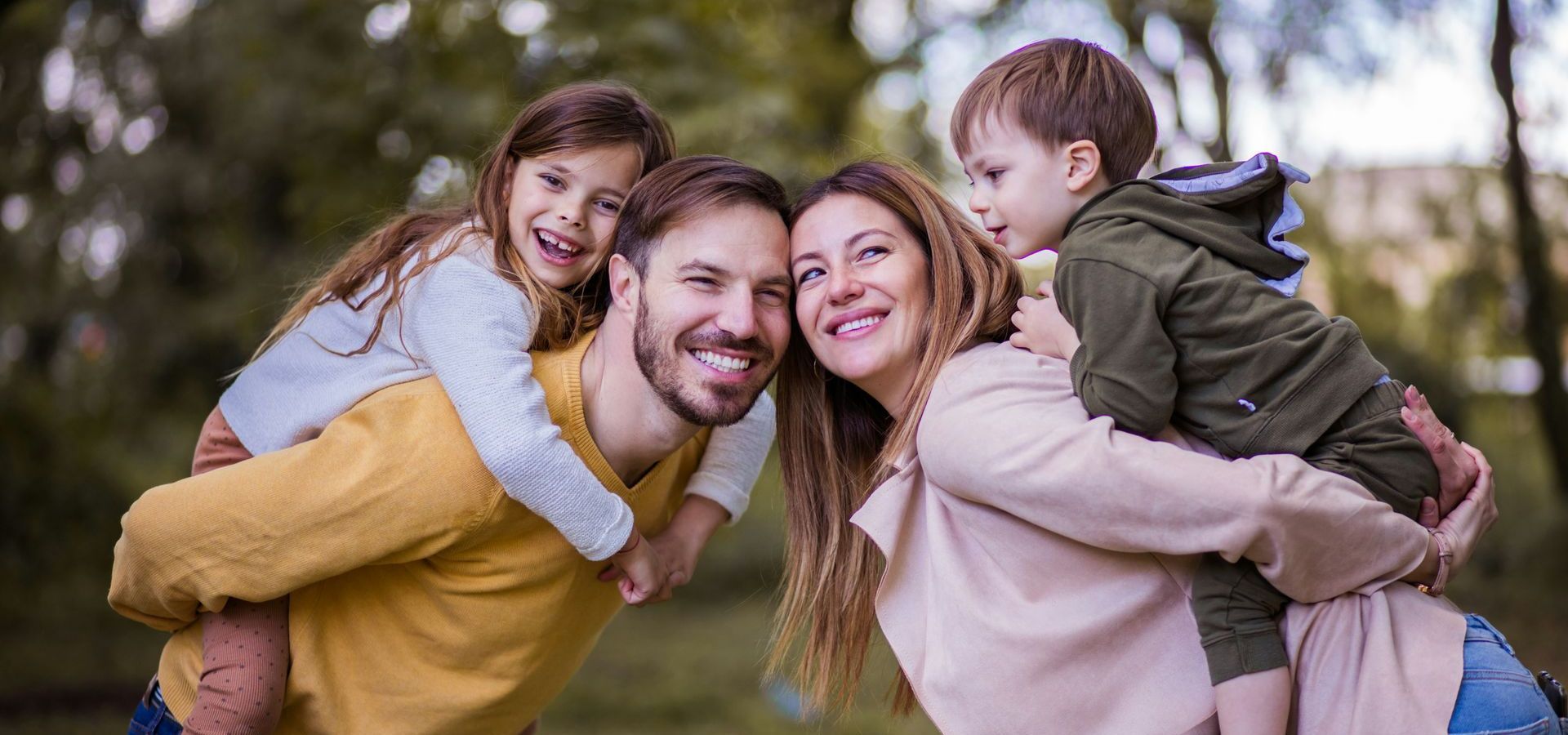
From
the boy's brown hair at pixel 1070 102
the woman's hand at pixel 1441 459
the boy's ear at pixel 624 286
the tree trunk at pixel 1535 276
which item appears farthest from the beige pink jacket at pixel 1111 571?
the tree trunk at pixel 1535 276

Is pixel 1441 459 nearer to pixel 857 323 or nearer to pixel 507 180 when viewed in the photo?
pixel 857 323

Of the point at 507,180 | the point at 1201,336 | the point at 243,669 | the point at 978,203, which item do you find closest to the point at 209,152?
the point at 507,180

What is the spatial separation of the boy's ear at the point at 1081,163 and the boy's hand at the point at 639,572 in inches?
49.3

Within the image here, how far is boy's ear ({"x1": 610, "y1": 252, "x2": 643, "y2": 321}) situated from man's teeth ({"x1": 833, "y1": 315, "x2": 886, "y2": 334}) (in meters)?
0.54

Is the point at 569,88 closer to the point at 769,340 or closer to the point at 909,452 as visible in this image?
the point at 769,340

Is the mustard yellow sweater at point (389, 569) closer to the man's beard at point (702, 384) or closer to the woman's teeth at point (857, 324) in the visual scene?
the man's beard at point (702, 384)

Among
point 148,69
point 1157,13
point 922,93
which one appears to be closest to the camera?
point 148,69

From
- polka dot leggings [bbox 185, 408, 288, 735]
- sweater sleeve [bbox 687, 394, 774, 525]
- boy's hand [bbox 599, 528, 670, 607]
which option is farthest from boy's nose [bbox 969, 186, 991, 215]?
polka dot leggings [bbox 185, 408, 288, 735]

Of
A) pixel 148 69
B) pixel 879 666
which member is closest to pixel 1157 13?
pixel 148 69

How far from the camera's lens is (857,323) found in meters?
2.96

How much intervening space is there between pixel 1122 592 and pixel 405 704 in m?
1.70

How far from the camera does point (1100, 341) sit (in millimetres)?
2426

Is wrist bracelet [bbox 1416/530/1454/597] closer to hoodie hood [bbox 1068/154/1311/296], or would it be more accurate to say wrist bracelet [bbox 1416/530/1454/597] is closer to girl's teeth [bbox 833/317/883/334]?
hoodie hood [bbox 1068/154/1311/296]

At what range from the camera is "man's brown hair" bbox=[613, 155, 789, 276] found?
3.18 m
